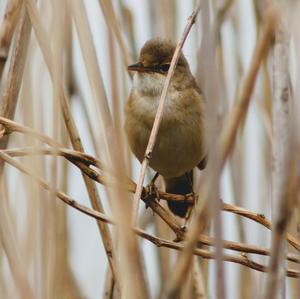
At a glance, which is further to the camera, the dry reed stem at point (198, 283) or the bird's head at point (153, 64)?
the bird's head at point (153, 64)

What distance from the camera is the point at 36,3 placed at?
1611 mm

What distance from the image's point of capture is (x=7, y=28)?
4.75 ft

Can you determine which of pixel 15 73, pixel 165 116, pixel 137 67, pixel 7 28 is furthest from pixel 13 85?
pixel 165 116

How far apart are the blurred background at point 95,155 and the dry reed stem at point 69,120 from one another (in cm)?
1

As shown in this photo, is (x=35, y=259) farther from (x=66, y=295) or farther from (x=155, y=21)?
(x=155, y=21)

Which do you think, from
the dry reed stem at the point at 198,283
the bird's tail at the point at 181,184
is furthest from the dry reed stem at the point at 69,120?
the bird's tail at the point at 181,184

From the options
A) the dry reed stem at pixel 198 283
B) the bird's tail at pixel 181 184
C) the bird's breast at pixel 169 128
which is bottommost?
the dry reed stem at pixel 198 283

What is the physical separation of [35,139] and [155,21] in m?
0.83

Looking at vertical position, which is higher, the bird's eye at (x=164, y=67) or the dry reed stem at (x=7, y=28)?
the dry reed stem at (x=7, y=28)

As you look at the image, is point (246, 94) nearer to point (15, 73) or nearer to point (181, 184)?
point (15, 73)

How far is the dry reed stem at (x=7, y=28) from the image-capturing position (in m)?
1.44

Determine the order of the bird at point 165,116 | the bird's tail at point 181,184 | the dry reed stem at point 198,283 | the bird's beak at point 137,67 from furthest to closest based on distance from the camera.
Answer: the bird's tail at point 181,184 → the bird at point 165,116 → the bird's beak at point 137,67 → the dry reed stem at point 198,283

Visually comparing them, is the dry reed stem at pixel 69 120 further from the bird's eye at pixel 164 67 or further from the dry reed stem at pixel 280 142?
the bird's eye at pixel 164 67

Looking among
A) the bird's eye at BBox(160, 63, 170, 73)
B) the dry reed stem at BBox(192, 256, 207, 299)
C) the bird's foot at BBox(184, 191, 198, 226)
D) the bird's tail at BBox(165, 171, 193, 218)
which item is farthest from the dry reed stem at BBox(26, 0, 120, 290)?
the bird's tail at BBox(165, 171, 193, 218)
